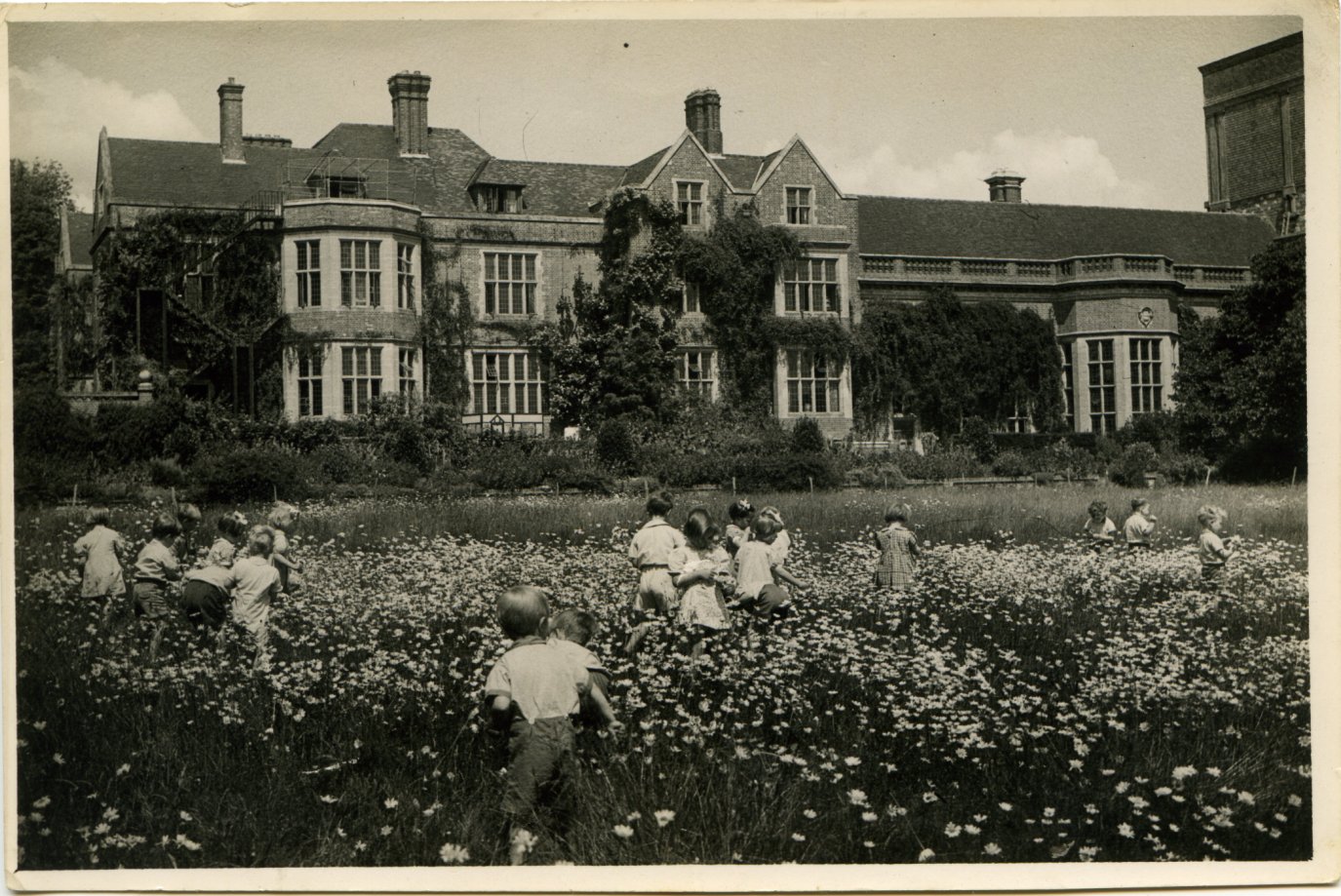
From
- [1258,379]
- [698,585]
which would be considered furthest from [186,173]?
[1258,379]

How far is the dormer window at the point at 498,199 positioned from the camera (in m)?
16.2

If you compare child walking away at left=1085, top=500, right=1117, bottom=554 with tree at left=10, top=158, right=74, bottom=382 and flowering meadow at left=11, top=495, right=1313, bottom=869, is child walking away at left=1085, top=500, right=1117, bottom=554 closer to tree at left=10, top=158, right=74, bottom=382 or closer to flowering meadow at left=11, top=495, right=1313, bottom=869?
flowering meadow at left=11, top=495, right=1313, bottom=869

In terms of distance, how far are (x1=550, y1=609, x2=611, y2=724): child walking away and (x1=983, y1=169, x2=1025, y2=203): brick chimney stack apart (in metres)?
6.01

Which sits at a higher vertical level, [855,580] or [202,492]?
[202,492]

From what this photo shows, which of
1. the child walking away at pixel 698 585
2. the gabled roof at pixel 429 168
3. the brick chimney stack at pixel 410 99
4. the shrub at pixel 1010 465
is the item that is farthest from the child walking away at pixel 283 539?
the shrub at pixel 1010 465

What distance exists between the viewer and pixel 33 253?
7125 millimetres

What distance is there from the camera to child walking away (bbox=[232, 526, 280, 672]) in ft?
22.4

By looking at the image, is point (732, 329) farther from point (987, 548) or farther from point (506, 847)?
point (506, 847)

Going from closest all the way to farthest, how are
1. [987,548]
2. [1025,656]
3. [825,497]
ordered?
[1025,656], [987,548], [825,497]

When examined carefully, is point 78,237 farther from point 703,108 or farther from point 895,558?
point 895,558

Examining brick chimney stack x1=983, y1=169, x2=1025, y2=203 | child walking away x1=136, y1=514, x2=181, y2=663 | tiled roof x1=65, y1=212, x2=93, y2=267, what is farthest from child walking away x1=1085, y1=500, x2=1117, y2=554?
tiled roof x1=65, y1=212, x2=93, y2=267

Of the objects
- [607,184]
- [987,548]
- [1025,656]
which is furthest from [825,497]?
[607,184]

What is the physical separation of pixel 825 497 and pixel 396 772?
558cm

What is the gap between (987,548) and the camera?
927 cm
